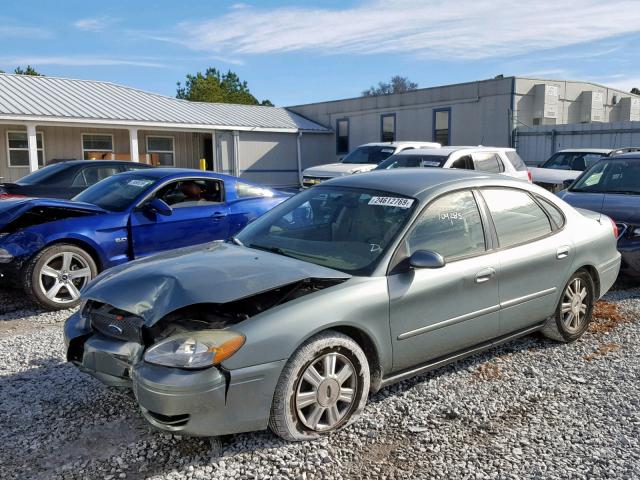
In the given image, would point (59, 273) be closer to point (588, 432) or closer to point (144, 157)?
point (588, 432)

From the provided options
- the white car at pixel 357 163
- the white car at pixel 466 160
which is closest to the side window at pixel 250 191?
the white car at pixel 466 160

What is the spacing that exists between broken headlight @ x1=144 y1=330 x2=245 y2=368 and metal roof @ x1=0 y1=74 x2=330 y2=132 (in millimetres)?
17334

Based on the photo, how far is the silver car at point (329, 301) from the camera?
2992 mm

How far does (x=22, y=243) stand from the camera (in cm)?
574

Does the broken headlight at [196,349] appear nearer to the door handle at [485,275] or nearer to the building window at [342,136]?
the door handle at [485,275]

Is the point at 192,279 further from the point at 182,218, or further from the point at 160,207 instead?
the point at 182,218

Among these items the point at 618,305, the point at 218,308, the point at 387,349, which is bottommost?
the point at 618,305

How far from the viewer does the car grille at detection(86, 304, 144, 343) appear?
10.8 feet

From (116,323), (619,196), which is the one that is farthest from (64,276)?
(619,196)

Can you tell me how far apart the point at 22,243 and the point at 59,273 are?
1.53ft

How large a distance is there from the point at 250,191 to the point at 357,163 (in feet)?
26.3

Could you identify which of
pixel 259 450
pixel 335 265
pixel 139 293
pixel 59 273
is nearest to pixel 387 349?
pixel 335 265

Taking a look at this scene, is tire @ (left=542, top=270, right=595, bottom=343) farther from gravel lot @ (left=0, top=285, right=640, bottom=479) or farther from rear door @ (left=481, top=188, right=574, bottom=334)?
gravel lot @ (left=0, top=285, right=640, bottom=479)

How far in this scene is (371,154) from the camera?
15.5m
